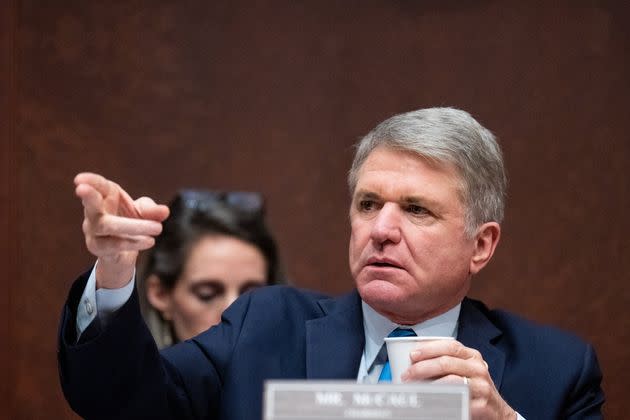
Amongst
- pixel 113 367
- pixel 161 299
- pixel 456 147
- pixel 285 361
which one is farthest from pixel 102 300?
pixel 161 299

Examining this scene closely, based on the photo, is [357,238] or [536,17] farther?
[536,17]

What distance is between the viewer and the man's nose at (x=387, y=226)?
2.04m

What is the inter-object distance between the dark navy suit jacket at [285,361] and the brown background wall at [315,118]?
141 centimetres

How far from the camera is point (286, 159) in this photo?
146 inches

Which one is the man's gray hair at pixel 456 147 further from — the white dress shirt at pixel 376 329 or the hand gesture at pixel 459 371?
the hand gesture at pixel 459 371

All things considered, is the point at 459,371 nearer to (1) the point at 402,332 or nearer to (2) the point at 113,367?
(1) the point at 402,332

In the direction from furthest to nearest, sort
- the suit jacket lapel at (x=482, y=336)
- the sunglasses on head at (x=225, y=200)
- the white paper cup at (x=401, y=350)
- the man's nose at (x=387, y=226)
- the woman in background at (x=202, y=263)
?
the sunglasses on head at (x=225, y=200) < the woman in background at (x=202, y=263) < the suit jacket lapel at (x=482, y=336) < the man's nose at (x=387, y=226) < the white paper cup at (x=401, y=350)

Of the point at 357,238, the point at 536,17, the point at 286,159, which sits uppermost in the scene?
the point at 536,17

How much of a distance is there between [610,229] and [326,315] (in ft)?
5.72

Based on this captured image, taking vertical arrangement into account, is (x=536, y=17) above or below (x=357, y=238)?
above

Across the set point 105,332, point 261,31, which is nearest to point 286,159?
point 261,31

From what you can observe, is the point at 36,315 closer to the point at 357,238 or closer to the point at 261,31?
the point at 261,31

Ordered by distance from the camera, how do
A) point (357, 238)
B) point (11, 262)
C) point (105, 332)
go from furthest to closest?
point (11, 262) < point (357, 238) < point (105, 332)

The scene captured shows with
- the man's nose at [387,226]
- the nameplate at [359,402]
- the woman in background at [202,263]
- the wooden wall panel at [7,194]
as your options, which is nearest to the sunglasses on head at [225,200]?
the woman in background at [202,263]
